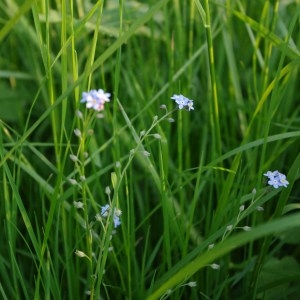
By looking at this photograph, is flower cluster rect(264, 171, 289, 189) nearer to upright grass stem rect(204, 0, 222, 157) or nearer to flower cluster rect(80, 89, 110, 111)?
upright grass stem rect(204, 0, 222, 157)

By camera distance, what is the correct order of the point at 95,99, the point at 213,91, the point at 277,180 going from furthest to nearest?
1. the point at 213,91
2. the point at 277,180
3. the point at 95,99

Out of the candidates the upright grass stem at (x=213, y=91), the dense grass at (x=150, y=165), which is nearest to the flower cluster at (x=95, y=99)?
the dense grass at (x=150, y=165)

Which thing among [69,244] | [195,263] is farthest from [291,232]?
[195,263]

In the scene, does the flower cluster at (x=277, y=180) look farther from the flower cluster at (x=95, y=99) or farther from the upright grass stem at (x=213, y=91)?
the flower cluster at (x=95, y=99)

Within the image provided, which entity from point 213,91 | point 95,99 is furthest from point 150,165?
point 95,99

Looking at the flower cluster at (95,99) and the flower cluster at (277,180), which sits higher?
the flower cluster at (95,99)

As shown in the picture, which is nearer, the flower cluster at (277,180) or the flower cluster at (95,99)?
the flower cluster at (95,99)

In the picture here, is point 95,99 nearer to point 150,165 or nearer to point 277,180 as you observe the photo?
point 150,165

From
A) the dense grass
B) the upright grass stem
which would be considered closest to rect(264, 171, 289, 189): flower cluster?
the dense grass
